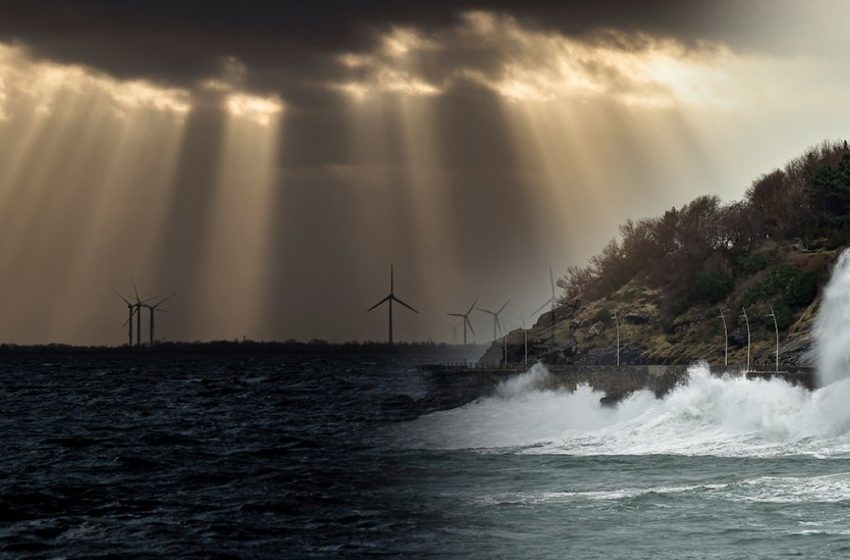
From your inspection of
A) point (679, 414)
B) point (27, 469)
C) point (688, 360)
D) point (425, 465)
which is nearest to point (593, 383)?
point (688, 360)

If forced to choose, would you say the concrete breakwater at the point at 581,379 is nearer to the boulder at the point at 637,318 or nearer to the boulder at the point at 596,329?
the boulder at the point at 596,329

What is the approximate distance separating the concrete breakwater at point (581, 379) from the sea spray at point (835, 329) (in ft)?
6.38

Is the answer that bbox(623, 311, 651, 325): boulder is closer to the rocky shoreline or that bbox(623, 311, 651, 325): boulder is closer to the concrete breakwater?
the rocky shoreline

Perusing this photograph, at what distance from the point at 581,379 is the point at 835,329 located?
73.8 ft

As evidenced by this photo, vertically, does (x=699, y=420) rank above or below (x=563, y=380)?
below

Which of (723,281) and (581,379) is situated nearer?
(581,379)

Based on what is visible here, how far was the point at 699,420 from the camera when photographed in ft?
227

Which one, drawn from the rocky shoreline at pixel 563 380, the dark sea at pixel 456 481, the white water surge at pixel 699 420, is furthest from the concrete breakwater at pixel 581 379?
the dark sea at pixel 456 481

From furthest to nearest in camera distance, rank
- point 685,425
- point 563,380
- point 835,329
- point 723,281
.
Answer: point 723,281, point 563,380, point 835,329, point 685,425

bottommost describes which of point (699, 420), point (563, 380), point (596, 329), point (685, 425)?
point (685, 425)

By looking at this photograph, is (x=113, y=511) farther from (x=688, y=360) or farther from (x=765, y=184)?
(x=765, y=184)

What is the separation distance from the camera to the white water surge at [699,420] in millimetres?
59075

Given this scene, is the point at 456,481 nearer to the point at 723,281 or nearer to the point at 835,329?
the point at 835,329

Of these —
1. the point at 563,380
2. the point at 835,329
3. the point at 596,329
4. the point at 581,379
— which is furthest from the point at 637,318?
the point at 835,329
